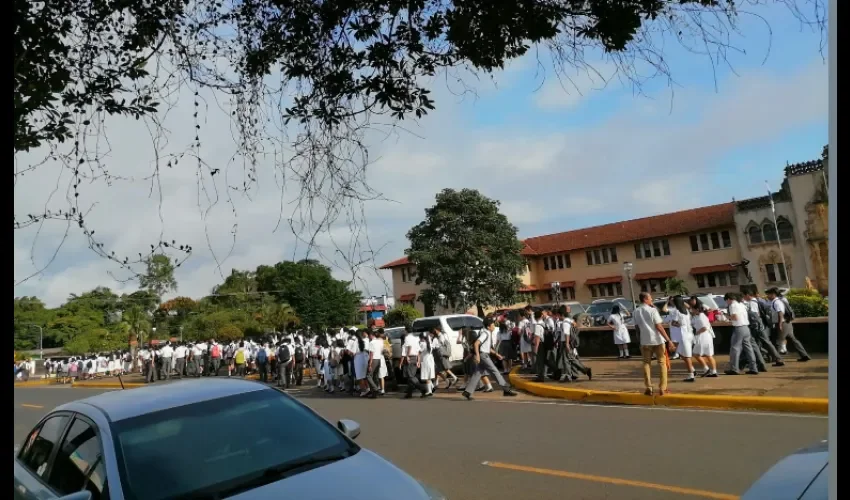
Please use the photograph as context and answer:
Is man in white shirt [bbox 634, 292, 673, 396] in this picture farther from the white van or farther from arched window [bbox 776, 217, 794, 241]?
arched window [bbox 776, 217, 794, 241]

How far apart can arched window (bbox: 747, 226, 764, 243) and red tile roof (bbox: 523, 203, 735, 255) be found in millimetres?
1280

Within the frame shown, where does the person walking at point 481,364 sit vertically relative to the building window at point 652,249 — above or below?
below

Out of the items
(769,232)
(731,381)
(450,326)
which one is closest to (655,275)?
(769,232)

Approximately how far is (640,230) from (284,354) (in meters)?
34.4

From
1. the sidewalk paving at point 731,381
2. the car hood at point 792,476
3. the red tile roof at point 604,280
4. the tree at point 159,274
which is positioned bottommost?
the sidewalk paving at point 731,381

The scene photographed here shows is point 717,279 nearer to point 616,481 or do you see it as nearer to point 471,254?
point 471,254

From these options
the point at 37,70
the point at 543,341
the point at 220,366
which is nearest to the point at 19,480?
the point at 37,70

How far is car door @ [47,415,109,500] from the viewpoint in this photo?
325 centimetres

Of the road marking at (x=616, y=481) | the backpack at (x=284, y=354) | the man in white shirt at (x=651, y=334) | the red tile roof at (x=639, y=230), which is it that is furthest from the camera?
the red tile roof at (x=639, y=230)

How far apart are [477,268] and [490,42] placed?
34.6m

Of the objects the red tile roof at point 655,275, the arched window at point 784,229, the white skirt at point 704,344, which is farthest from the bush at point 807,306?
the red tile roof at point 655,275

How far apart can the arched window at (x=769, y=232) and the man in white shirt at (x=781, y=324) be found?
97.1ft

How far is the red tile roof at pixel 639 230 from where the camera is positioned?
4247 cm

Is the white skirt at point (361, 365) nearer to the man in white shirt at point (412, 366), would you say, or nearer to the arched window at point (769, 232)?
the man in white shirt at point (412, 366)
